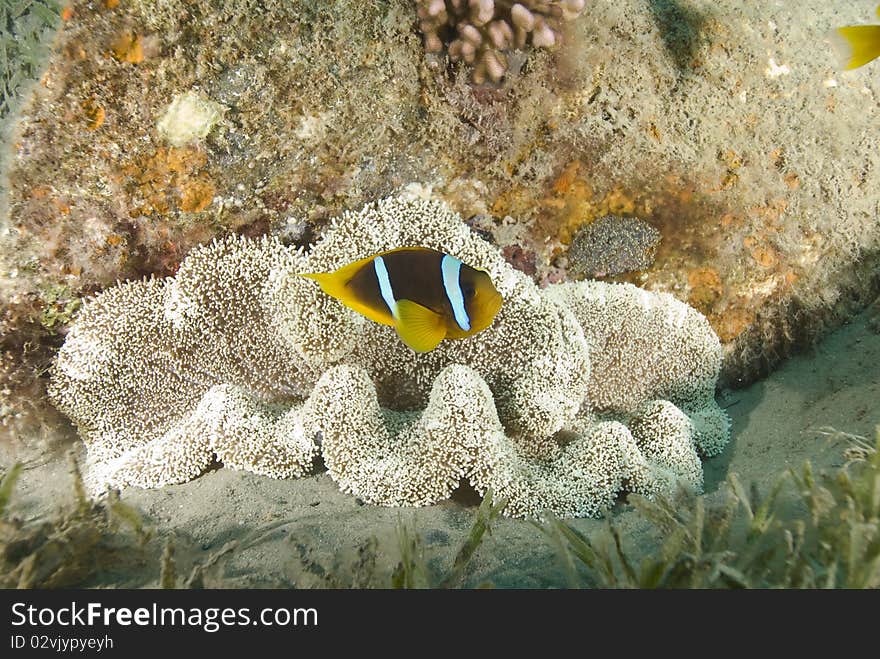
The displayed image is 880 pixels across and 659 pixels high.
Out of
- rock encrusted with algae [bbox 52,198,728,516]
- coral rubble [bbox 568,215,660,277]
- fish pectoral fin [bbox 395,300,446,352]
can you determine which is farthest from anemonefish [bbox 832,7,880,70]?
fish pectoral fin [bbox 395,300,446,352]

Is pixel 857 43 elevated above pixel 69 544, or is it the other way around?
pixel 857 43

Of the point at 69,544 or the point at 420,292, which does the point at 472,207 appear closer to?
the point at 420,292

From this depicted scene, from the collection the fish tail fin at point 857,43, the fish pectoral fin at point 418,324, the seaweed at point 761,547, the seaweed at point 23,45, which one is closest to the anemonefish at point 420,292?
the fish pectoral fin at point 418,324

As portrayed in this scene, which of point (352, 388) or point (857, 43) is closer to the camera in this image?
point (857, 43)

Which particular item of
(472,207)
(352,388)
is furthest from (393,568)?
(472,207)

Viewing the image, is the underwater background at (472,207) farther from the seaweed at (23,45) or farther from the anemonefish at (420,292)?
the anemonefish at (420,292)

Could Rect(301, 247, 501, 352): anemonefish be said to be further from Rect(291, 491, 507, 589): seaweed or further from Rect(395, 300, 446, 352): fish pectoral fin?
Rect(291, 491, 507, 589): seaweed
